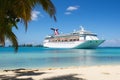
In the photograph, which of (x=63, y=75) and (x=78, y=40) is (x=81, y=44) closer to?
(x=78, y=40)

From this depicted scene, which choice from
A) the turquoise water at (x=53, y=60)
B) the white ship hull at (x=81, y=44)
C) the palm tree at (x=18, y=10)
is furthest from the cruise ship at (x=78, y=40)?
the palm tree at (x=18, y=10)

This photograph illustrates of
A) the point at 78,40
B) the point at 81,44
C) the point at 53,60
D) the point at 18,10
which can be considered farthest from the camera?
the point at 78,40

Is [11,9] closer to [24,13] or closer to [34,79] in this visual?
[24,13]

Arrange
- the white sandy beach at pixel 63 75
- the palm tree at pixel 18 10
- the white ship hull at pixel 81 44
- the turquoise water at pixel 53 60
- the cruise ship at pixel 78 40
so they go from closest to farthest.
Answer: the palm tree at pixel 18 10 → the white sandy beach at pixel 63 75 → the turquoise water at pixel 53 60 → the cruise ship at pixel 78 40 → the white ship hull at pixel 81 44

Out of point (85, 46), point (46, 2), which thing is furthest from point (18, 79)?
point (85, 46)

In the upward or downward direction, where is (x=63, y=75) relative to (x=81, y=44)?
downward

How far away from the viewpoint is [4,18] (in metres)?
8.53

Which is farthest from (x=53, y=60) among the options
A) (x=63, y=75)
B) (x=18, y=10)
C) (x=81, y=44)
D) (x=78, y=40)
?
(x=78, y=40)

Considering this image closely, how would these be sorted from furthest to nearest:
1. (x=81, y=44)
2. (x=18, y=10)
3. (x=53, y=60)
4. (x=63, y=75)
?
1. (x=81, y=44)
2. (x=53, y=60)
3. (x=63, y=75)
4. (x=18, y=10)

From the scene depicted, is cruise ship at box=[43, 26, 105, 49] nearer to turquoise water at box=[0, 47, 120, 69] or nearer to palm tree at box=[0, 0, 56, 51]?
turquoise water at box=[0, 47, 120, 69]

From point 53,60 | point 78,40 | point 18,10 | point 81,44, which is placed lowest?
point 53,60

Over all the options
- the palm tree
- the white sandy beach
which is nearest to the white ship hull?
the white sandy beach

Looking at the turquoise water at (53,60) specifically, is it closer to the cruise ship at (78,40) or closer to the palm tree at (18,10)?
the palm tree at (18,10)

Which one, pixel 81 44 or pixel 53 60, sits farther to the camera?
pixel 81 44
